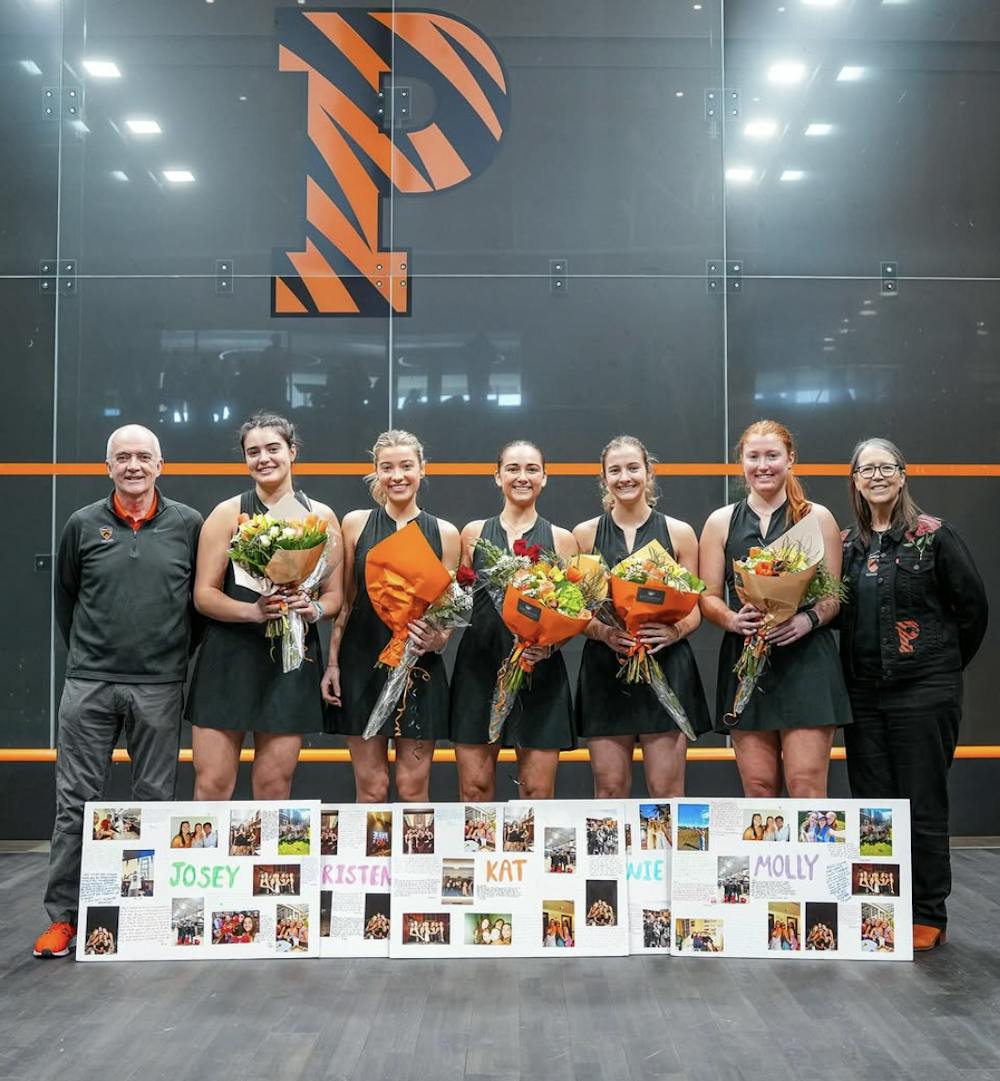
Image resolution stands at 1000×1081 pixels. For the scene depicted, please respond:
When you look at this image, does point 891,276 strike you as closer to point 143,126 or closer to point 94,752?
point 143,126

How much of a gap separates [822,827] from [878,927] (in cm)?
34

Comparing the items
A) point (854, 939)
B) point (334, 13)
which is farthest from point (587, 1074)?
point (334, 13)

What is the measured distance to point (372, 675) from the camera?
Result: 3678 millimetres

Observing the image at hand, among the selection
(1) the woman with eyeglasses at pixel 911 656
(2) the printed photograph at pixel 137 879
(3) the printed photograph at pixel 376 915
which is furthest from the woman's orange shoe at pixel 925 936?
(2) the printed photograph at pixel 137 879

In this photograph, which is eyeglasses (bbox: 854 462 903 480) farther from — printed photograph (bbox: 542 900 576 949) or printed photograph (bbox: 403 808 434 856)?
printed photograph (bbox: 403 808 434 856)

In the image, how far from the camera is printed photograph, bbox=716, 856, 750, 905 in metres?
3.38

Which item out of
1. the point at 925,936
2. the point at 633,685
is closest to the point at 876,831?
the point at 925,936

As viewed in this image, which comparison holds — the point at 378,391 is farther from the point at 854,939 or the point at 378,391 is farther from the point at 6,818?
the point at 854,939

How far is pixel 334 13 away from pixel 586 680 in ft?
12.3

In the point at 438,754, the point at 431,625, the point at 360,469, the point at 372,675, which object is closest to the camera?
the point at 431,625

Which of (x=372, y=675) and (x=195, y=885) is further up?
(x=372, y=675)

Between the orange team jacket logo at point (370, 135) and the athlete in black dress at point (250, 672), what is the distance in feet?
6.36

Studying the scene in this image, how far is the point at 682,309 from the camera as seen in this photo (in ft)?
18.0

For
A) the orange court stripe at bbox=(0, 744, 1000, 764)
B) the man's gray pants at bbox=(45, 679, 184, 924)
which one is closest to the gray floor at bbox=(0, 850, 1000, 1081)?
the man's gray pants at bbox=(45, 679, 184, 924)
